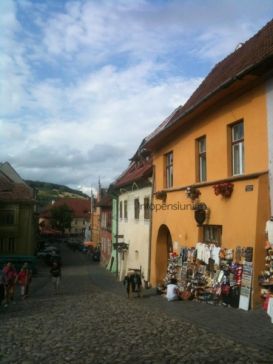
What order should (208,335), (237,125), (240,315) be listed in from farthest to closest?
(237,125) < (240,315) < (208,335)

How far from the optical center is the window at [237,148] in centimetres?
1502

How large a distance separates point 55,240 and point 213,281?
3648 inches

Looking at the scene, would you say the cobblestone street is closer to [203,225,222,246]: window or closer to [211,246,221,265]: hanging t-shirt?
[211,246,221,265]: hanging t-shirt

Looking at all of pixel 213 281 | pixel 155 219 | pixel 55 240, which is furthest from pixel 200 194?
pixel 55 240

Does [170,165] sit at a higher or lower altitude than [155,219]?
higher

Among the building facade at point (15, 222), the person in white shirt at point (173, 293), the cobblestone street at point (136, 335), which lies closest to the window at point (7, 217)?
the building facade at point (15, 222)

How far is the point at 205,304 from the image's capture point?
15875mm

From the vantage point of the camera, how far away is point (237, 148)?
50.3 ft

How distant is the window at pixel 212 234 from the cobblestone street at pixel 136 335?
2217 millimetres

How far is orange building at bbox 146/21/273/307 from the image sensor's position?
Answer: 13438mm

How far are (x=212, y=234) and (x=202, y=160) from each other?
9.47 feet

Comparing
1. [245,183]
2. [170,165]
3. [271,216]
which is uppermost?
[170,165]

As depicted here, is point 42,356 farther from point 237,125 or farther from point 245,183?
point 237,125

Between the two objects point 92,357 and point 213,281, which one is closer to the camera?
point 92,357
